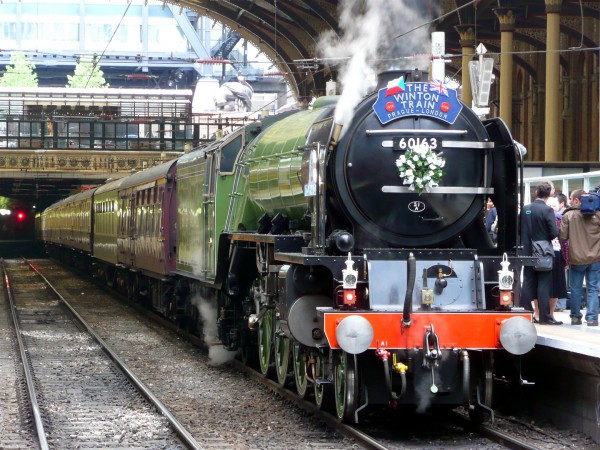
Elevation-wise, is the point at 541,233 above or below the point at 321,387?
above

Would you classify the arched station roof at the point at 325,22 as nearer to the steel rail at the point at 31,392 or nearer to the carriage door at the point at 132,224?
the carriage door at the point at 132,224

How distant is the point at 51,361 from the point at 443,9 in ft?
69.9

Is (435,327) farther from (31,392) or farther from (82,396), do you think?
(31,392)

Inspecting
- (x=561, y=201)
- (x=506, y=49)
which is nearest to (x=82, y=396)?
(x=561, y=201)

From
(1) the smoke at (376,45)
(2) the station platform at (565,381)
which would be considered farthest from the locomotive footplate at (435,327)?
(1) the smoke at (376,45)

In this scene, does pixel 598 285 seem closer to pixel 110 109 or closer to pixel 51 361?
pixel 51 361

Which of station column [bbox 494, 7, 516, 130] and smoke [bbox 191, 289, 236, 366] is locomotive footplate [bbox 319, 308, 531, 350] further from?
station column [bbox 494, 7, 516, 130]

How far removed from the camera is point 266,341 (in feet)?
41.6

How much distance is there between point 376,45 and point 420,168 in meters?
1.83

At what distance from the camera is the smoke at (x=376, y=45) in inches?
410

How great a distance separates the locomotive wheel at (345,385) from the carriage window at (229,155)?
4456mm

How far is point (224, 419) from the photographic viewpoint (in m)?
10.7

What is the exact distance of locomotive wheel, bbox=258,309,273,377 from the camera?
39.9 feet

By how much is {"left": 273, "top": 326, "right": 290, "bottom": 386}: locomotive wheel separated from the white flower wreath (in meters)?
2.64
